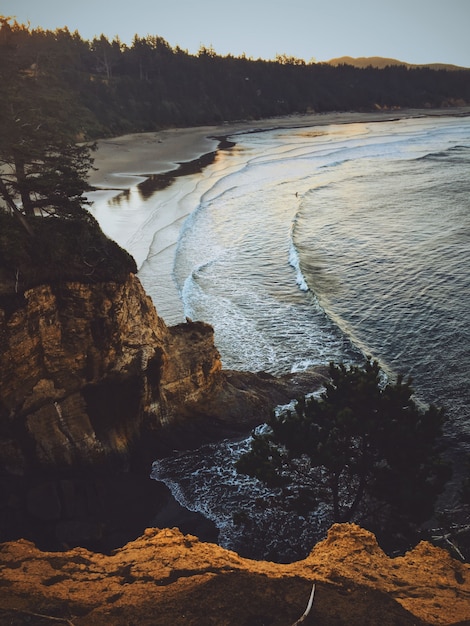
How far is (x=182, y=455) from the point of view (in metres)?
14.6

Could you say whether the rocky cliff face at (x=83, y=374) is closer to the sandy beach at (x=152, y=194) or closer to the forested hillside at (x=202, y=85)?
the sandy beach at (x=152, y=194)

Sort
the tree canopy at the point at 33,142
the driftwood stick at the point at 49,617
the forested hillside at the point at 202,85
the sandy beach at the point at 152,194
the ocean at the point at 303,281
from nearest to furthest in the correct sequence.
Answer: the driftwood stick at the point at 49,617 < the ocean at the point at 303,281 < the tree canopy at the point at 33,142 < the sandy beach at the point at 152,194 < the forested hillside at the point at 202,85

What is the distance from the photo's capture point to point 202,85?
5177 inches

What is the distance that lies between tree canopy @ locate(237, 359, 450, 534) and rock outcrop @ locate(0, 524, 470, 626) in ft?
4.55

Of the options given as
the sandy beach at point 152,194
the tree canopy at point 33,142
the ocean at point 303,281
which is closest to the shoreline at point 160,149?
the sandy beach at point 152,194

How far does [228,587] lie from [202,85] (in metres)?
144

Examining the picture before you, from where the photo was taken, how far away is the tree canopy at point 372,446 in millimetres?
9398

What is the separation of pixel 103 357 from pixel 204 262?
17824mm

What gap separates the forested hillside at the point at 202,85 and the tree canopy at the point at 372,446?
64373 mm

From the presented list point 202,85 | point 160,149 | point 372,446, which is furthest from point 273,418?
point 202,85

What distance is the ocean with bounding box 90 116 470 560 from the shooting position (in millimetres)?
13578

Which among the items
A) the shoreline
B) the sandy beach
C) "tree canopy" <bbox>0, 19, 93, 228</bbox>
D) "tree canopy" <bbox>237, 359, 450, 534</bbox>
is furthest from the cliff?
the shoreline

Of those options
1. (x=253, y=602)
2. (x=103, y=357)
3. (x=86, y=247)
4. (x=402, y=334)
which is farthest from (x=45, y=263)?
(x=402, y=334)

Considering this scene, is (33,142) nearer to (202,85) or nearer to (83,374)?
(83,374)
